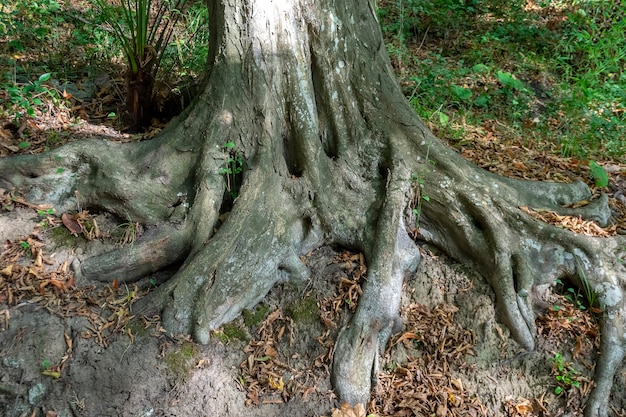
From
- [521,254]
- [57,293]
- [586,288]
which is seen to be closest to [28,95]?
[57,293]

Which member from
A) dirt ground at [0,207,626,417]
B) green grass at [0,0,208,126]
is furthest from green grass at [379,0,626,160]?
green grass at [0,0,208,126]

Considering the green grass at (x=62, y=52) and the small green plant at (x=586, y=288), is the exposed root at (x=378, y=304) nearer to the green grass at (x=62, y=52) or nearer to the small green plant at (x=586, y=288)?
the small green plant at (x=586, y=288)

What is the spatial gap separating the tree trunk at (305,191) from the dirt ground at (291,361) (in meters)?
0.12

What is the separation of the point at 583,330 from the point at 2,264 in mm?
3647

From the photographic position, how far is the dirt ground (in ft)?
9.45

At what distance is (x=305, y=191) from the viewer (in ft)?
11.5

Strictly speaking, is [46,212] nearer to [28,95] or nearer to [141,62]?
[141,62]

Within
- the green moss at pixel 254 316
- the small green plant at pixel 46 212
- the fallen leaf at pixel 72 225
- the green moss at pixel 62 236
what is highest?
the small green plant at pixel 46 212

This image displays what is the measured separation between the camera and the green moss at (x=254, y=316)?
325 cm

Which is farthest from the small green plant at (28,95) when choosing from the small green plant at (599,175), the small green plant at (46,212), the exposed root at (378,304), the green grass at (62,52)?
the small green plant at (599,175)

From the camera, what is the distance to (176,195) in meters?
3.55

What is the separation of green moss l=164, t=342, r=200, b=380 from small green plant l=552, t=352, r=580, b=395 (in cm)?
216

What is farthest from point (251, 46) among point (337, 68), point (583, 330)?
point (583, 330)

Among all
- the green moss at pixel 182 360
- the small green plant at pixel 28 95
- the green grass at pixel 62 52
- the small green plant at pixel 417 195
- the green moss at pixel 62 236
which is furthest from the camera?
the green grass at pixel 62 52
